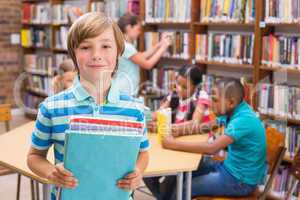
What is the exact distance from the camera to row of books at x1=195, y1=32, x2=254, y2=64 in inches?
152

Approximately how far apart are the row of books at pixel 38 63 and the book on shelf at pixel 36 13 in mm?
517

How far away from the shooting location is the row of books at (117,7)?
493cm

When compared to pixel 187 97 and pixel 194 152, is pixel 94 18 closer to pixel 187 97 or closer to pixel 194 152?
pixel 194 152

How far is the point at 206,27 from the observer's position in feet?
14.7

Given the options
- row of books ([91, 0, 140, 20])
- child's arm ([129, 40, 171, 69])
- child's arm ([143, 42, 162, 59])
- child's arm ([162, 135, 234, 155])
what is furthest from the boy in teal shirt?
row of books ([91, 0, 140, 20])

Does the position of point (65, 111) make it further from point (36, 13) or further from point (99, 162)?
point (36, 13)

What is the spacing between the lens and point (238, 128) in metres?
2.48

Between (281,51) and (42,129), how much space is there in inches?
104

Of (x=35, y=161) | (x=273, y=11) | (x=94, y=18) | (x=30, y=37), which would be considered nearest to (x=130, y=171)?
(x=35, y=161)

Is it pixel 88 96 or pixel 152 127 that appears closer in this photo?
pixel 88 96

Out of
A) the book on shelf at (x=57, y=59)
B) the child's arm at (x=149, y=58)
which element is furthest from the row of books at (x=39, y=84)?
the child's arm at (x=149, y=58)

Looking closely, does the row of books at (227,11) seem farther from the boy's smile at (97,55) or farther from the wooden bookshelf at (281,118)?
the boy's smile at (97,55)

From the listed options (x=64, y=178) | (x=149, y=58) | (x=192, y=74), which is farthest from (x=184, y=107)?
(x=64, y=178)

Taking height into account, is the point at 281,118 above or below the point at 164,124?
below
